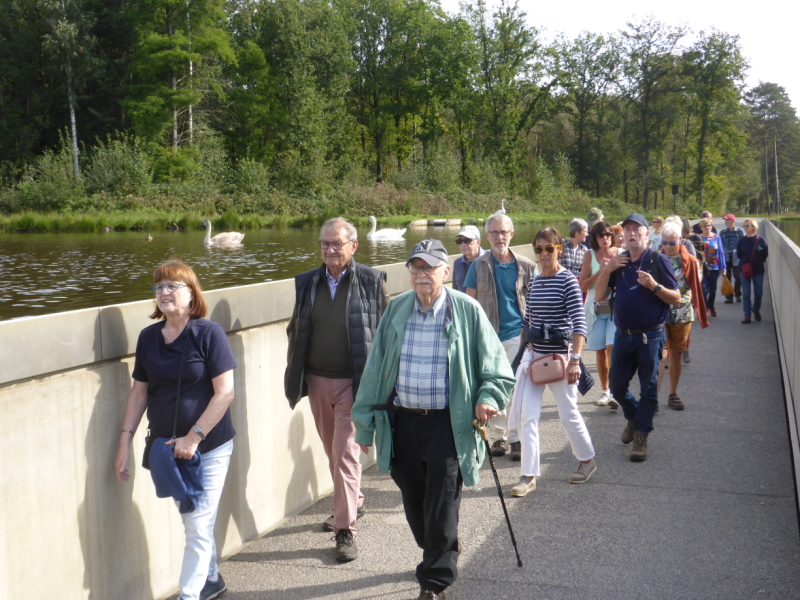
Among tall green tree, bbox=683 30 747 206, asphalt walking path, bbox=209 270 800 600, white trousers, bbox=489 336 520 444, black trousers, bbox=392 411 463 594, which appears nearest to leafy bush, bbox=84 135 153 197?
white trousers, bbox=489 336 520 444

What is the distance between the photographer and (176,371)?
3961mm

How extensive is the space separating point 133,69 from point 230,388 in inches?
1973

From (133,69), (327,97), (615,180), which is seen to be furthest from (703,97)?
(133,69)

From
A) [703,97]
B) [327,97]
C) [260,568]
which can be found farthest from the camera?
[703,97]

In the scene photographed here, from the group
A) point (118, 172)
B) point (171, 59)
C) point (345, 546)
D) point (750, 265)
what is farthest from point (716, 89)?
point (345, 546)

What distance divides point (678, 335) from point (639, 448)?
1.95 meters

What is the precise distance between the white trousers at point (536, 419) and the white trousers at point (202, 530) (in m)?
2.42

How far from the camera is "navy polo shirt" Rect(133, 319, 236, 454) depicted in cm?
397

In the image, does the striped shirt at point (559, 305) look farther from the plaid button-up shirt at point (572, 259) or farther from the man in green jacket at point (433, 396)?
the plaid button-up shirt at point (572, 259)

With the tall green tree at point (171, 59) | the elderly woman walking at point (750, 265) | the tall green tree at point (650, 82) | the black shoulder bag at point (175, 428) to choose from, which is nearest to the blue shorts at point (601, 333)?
the black shoulder bag at point (175, 428)

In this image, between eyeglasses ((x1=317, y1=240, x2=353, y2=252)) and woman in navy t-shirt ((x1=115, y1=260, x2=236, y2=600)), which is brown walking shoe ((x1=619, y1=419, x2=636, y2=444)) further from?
woman in navy t-shirt ((x1=115, y1=260, x2=236, y2=600))

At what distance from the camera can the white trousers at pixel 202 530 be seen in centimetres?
401

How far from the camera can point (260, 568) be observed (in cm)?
469

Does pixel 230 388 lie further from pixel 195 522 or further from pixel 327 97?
pixel 327 97
